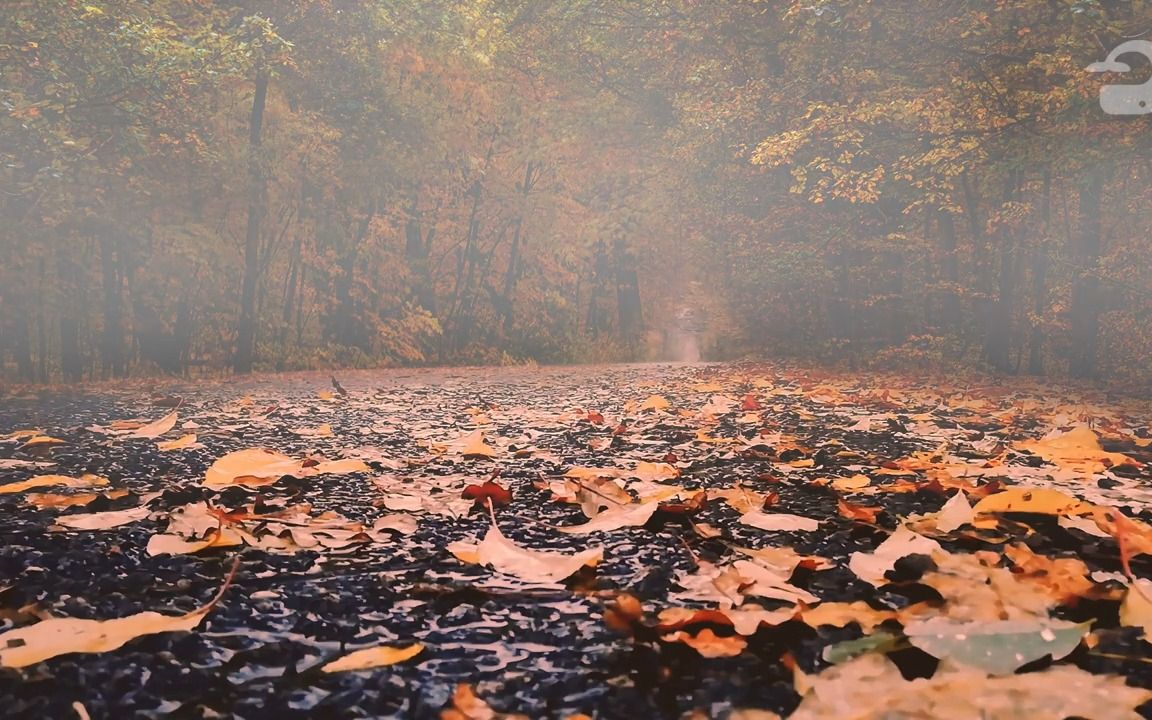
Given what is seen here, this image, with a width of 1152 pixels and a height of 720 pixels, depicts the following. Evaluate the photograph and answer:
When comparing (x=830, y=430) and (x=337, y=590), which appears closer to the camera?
(x=337, y=590)

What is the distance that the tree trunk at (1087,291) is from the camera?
390 inches

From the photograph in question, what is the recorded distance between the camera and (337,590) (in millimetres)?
1535

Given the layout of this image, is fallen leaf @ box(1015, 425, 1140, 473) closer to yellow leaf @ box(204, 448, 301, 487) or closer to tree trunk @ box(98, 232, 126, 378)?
yellow leaf @ box(204, 448, 301, 487)

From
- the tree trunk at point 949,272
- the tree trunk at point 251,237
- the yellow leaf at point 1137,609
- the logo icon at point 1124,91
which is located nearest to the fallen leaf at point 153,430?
the yellow leaf at point 1137,609

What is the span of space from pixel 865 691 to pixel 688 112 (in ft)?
52.7

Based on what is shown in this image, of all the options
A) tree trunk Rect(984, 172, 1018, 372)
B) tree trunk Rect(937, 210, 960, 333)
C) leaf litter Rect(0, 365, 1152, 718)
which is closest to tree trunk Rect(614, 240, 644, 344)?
tree trunk Rect(937, 210, 960, 333)

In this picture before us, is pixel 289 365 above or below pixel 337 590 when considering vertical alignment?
below

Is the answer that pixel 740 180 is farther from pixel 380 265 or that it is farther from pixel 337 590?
pixel 337 590

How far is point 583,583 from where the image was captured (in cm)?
157

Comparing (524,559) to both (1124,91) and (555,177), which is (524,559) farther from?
(555,177)

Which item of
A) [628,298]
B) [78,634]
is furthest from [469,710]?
[628,298]

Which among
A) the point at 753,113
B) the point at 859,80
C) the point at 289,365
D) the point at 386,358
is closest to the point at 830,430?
the point at 859,80

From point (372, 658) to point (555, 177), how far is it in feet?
84.5

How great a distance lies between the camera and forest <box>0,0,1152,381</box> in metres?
9.74
